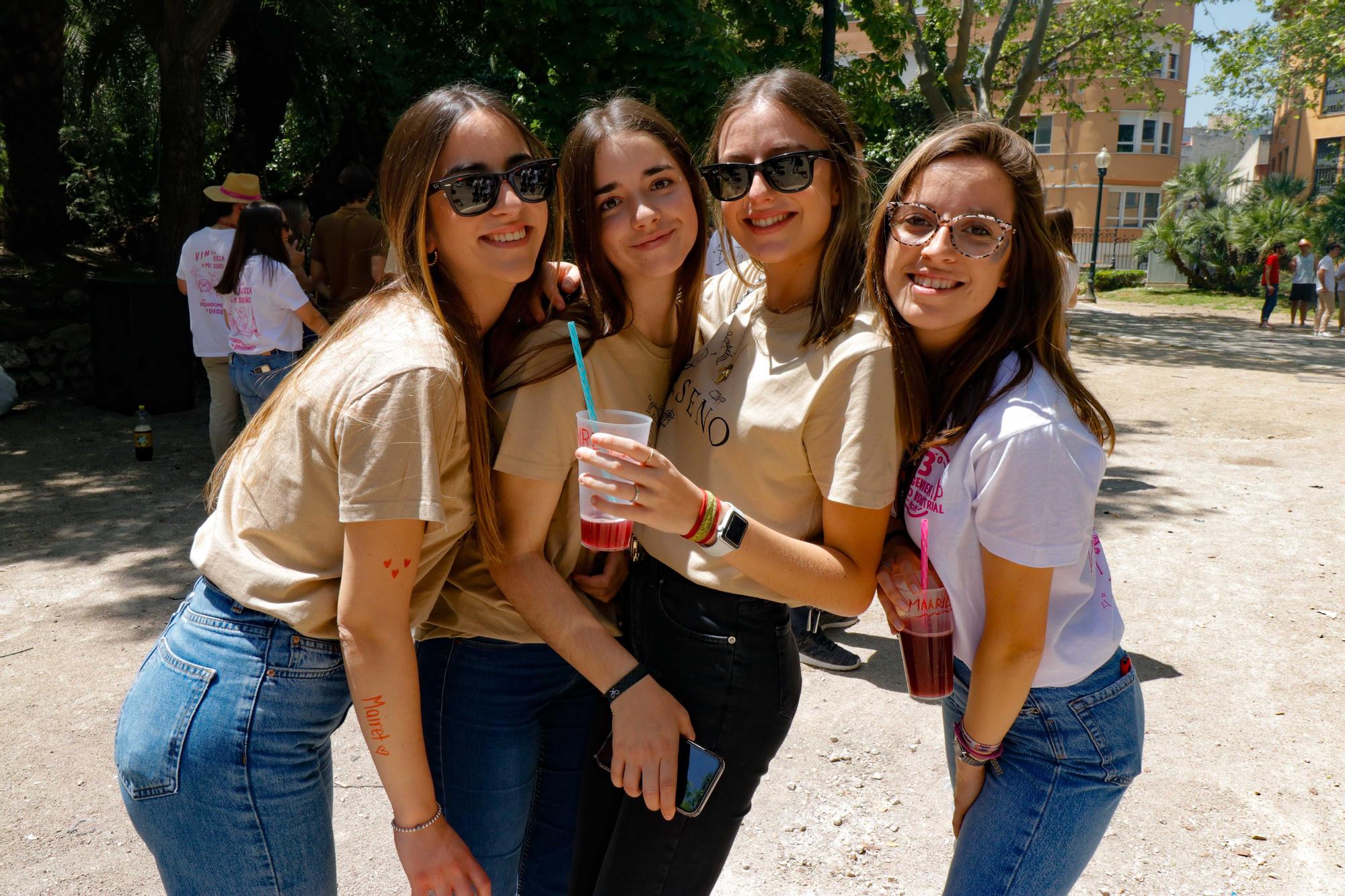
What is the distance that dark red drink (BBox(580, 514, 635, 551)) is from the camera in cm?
171

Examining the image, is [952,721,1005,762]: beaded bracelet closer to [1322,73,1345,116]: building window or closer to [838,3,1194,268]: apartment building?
[1322,73,1345,116]: building window

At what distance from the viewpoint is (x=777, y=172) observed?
1.96 m

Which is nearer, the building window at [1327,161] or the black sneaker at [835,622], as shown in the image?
the black sneaker at [835,622]

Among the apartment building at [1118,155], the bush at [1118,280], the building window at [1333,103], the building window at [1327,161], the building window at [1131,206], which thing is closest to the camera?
the bush at [1118,280]

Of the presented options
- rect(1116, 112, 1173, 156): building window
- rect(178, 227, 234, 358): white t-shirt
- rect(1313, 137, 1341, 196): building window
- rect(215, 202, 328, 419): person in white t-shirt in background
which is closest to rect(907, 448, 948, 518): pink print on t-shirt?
rect(215, 202, 328, 419): person in white t-shirt in background

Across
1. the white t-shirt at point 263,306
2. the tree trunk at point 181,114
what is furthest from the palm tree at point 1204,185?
the white t-shirt at point 263,306

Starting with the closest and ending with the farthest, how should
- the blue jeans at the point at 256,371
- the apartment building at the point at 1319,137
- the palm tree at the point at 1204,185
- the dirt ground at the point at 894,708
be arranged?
the dirt ground at the point at 894,708
the blue jeans at the point at 256,371
the palm tree at the point at 1204,185
the apartment building at the point at 1319,137

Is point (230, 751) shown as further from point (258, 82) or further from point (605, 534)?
point (258, 82)

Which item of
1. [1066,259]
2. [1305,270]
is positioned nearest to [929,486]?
[1066,259]

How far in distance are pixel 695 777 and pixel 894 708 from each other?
257 centimetres

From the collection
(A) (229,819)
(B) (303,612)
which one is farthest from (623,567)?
(A) (229,819)

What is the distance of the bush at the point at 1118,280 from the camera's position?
105 ft

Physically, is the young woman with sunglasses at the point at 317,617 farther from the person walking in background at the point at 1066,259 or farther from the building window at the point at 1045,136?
the building window at the point at 1045,136

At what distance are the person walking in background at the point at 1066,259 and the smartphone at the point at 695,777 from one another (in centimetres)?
104
